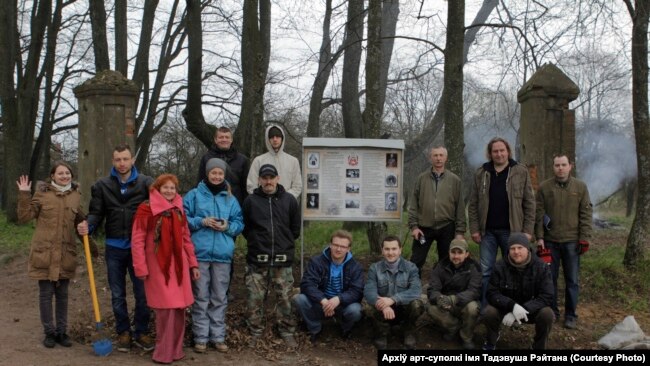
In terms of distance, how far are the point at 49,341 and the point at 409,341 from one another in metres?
3.65

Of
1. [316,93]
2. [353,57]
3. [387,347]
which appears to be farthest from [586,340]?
[316,93]

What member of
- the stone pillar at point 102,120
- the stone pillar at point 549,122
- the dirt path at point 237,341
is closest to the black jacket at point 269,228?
the dirt path at point 237,341

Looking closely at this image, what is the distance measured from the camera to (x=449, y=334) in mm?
6207

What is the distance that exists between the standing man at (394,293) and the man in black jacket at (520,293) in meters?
0.76

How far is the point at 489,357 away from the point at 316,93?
10.3 metres

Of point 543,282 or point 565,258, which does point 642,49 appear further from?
point 543,282

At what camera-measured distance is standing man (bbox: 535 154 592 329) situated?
6602 millimetres

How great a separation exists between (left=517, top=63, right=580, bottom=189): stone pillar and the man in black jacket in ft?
8.53

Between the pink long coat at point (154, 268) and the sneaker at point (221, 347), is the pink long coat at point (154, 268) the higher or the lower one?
the higher one

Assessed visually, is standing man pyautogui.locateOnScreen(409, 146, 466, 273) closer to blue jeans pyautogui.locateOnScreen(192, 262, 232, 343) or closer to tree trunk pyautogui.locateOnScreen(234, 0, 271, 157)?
blue jeans pyautogui.locateOnScreen(192, 262, 232, 343)

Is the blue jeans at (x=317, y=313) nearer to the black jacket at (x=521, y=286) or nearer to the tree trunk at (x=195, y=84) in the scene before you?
the black jacket at (x=521, y=286)

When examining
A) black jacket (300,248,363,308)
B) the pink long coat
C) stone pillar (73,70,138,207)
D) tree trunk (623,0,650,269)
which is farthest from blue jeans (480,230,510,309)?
stone pillar (73,70,138,207)

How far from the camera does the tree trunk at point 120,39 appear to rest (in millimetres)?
13477

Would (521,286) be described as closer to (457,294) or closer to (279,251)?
(457,294)
